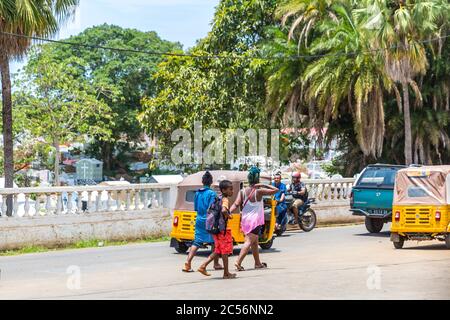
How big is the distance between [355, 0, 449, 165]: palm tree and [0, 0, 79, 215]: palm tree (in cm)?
1320

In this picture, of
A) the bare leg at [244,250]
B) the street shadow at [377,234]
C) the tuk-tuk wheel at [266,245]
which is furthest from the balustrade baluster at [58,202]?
the street shadow at [377,234]

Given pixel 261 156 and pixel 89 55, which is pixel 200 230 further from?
pixel 89 55

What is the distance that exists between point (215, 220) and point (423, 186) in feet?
21.9

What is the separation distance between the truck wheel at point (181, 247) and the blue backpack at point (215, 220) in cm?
443

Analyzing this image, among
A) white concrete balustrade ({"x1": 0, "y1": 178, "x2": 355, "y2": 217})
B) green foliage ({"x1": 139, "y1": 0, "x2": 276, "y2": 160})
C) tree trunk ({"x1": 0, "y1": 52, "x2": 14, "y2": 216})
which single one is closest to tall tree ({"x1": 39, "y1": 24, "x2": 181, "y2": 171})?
green foliage ({"x1": 139, "y1": 0, "x2": 276, "y2": 160})

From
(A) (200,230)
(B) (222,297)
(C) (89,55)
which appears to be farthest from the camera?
(C) (89,55)

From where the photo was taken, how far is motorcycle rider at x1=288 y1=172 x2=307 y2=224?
23188 mm

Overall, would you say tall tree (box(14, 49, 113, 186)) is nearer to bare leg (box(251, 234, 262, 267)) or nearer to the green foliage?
the green foliage

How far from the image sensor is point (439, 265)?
48.2 ft

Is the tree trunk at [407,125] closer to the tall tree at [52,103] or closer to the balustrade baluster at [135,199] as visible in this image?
the balustrade baluster at [135,199]

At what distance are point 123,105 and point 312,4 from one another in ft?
135

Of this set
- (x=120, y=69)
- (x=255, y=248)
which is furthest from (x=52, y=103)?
(x=255, y=248)

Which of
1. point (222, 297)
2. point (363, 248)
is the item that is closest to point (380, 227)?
point (363, 248)

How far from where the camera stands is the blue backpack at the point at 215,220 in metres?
13.2
